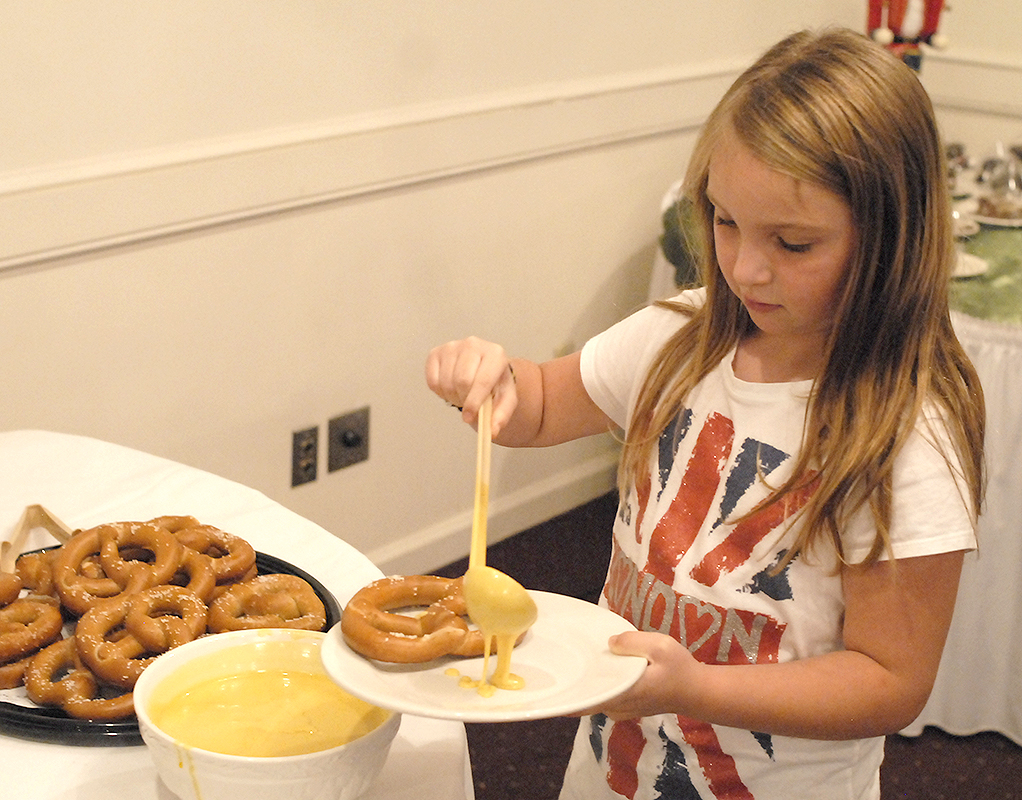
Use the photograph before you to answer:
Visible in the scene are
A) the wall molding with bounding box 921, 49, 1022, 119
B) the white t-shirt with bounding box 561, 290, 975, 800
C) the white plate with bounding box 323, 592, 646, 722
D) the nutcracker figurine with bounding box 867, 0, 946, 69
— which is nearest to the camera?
the white plate with bounding box 323, 592, 646, 722

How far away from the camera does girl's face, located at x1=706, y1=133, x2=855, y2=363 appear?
850 millimetres

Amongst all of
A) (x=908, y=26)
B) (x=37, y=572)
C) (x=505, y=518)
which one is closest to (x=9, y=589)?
(x=37, y=572)

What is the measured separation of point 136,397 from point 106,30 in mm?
561

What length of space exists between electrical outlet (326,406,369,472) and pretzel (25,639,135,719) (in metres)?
1.30

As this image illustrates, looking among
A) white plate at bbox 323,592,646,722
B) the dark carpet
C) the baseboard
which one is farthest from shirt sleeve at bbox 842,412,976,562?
the baseboard

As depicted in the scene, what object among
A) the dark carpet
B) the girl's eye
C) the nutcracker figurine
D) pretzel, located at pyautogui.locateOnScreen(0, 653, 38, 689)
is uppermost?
the nutcracker figurine

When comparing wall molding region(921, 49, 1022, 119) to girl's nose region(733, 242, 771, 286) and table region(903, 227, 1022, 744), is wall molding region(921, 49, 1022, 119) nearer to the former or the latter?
table region(903, 227, 1022, 744)

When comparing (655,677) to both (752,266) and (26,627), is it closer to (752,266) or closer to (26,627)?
(752,266)

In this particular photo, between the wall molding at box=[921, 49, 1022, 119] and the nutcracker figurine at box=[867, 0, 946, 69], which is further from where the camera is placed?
the wall molding at box=[921, 49, 1022, 119]

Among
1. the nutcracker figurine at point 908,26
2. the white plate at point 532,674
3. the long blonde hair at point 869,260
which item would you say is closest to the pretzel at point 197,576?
the white plate at point 532,674

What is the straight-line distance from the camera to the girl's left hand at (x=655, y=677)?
73cm

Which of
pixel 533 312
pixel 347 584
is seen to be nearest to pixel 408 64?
pixel 533 312

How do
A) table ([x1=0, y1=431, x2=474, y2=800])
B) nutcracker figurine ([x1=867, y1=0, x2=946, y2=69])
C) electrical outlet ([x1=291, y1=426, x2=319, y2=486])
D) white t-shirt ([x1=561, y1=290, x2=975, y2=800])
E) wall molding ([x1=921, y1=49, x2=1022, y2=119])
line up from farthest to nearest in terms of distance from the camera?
wall molding ([x1=921, y1=49, x2=1022, y2=119]), nutcracker figurine ([x1=867, y1=0, x2=946, y2=69]), electrical outlet ([x1=291, y1=426, x2=319, y2=486]), white t-shirt ([x1=561, y1=290, x2=975, y2=800]), table ([x1=0, y1=431, x2=474, y2=800])

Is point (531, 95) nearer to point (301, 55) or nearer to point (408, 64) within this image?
point (408, 64)
